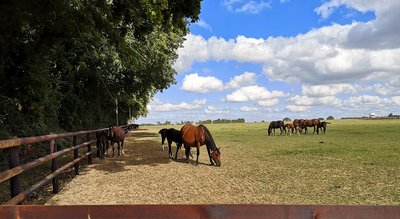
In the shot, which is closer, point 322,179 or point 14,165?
A: point 14,165

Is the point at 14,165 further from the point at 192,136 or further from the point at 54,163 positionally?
the point at 192,136

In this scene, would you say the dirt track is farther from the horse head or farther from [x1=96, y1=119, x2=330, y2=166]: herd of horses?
[x1=96, y1=119, x2=330, y2=166]: herd of horses

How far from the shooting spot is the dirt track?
8898 millimetres

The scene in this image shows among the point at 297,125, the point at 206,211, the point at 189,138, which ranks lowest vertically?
the point at 297,125

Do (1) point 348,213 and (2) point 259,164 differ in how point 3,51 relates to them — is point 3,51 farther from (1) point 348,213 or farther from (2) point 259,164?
(1) point 348,213

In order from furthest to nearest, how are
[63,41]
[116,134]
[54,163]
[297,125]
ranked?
[297,125]
[116,134]
[63,41]
[54,163]

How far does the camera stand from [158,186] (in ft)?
35.0

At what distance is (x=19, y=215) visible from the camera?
1.90 meters

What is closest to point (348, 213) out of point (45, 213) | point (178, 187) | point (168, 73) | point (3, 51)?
point (45, 213)

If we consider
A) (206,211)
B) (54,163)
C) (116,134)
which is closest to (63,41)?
(116,134)

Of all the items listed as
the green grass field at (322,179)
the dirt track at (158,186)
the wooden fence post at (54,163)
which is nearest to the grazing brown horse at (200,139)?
the dirt track at (158,186)

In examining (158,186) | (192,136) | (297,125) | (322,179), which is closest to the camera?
(158,186)

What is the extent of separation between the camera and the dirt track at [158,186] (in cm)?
890

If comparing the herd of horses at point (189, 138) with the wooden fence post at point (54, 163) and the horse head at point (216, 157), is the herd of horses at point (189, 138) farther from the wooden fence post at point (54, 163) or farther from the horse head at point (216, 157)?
the wooden fence post at point (54, 163)
